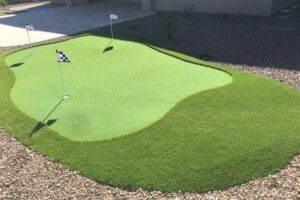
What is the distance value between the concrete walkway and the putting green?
476cm

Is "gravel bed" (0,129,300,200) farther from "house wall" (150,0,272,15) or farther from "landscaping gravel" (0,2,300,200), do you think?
"house wall" (150,0,272,15)

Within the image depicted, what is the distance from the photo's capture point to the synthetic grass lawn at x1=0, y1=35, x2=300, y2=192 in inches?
246

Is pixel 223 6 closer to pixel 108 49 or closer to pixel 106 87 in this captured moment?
pixel 108 49

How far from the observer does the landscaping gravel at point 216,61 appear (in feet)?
19.3

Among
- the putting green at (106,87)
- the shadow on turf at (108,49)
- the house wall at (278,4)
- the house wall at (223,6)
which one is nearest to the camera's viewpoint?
the putting green at (106,87)

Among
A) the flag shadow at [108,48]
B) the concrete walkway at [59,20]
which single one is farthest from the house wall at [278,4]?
the flag shadow at [108,48]

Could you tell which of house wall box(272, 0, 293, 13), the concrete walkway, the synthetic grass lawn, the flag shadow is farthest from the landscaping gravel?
the concrete walkway

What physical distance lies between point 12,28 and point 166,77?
549 inches

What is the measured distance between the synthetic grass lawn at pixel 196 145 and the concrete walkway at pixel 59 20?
9.97m

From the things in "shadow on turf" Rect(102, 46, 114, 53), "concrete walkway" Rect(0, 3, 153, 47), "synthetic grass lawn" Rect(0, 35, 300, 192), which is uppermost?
"shadow on turf" Rect(102, 46, 114, 53)

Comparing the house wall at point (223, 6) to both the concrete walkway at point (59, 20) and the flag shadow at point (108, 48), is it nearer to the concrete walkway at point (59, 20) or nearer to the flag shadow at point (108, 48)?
the concrete walkway at point (59, 20)

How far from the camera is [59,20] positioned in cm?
2173

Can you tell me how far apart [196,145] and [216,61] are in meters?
5.62

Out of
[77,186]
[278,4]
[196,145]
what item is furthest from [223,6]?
[77,186]
